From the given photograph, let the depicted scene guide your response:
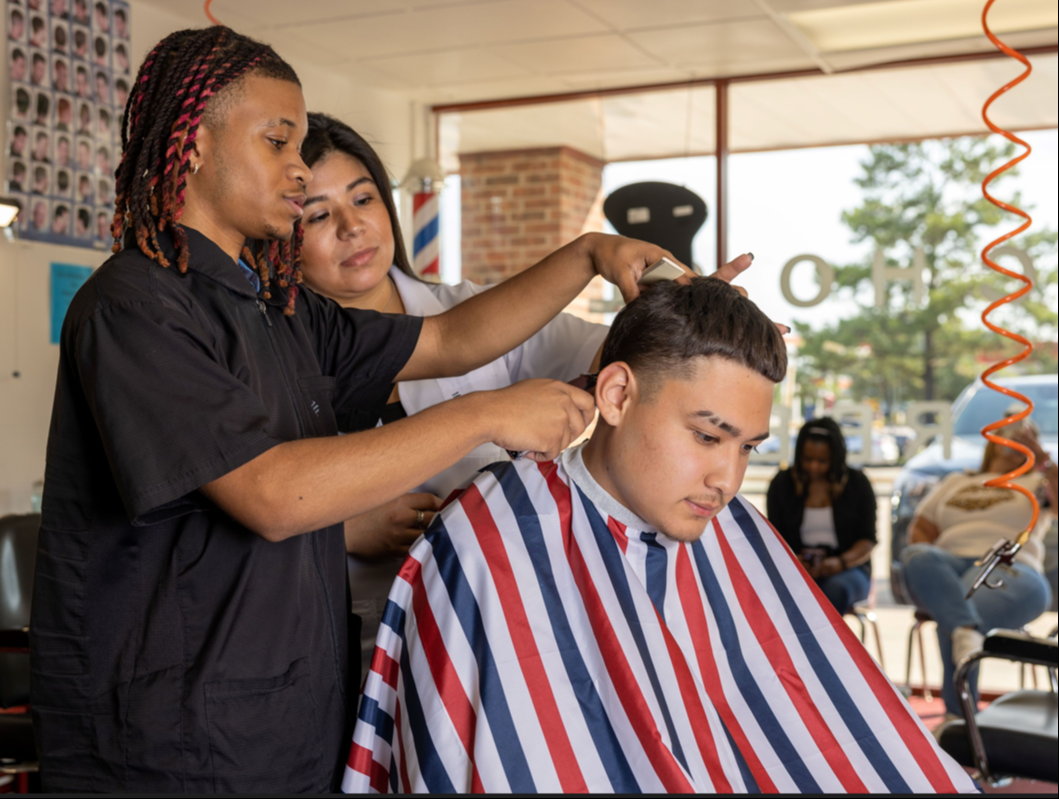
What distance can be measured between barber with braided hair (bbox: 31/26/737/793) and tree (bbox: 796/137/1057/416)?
406 centimetres

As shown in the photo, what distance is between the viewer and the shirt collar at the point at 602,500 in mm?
1635

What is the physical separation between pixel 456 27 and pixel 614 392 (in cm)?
325

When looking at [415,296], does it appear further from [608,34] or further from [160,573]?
[608,34]

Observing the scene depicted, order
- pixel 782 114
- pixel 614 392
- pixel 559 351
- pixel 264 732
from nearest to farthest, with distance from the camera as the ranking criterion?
pixel 264 732 < pixel 614 392 < pixel 559 351 < pixel 782 114

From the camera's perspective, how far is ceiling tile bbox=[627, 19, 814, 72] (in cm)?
444

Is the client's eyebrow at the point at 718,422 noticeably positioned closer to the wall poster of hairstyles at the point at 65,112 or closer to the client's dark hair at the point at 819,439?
the wall poster of hairstyles at the point at 65,112

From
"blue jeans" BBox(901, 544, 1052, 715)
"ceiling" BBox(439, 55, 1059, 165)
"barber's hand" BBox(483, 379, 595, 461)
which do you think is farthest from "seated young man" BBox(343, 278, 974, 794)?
"ceiling" BBox(439, 55, 1059, 165)

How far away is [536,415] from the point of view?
1.28 m

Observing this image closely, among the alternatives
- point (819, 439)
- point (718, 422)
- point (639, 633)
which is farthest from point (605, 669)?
point (819, 439)

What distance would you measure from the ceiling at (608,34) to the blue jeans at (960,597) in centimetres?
223

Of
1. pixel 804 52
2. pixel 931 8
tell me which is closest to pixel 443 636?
pixel 931 8

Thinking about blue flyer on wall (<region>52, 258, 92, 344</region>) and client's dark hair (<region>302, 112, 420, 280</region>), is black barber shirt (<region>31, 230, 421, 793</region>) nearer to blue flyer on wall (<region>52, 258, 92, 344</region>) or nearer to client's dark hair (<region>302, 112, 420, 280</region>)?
client's dark hair (<region>302, 112, 420, 280</region>)

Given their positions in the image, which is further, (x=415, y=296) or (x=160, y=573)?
(x=415, y=296)

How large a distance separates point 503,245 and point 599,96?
95cm
